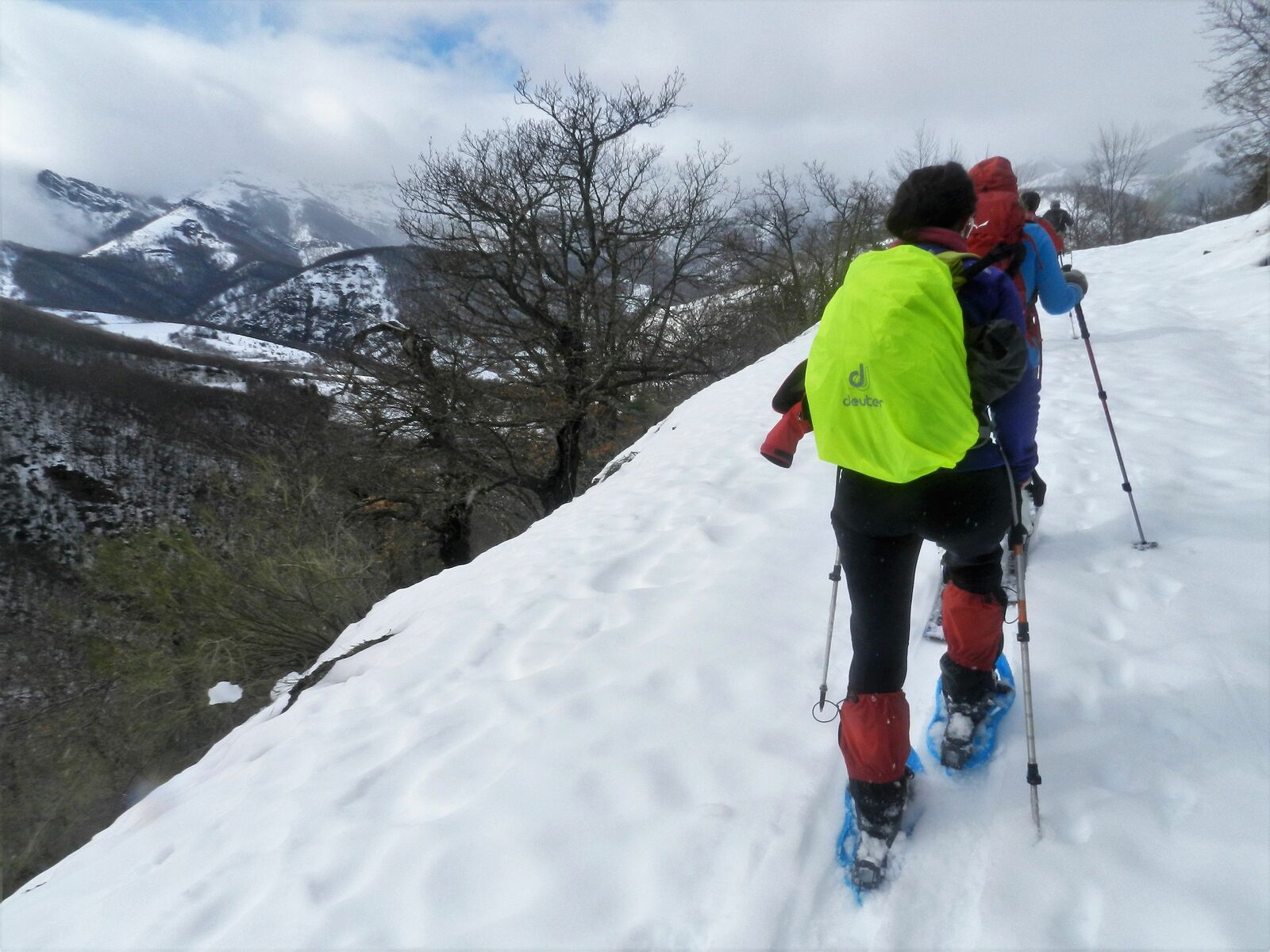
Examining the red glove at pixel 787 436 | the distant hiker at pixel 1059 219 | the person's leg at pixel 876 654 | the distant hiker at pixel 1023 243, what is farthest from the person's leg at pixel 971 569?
the distant hiker at pixel 1059 219

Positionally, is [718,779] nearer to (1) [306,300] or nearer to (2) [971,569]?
(2) [971,569]

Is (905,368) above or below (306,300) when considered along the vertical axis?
below

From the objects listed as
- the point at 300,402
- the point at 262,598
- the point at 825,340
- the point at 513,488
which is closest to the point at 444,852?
the point at 825,340

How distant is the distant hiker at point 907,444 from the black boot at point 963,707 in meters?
0.03

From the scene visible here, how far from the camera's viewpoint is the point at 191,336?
135 ft

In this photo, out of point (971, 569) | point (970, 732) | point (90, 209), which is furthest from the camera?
point (90, 209)

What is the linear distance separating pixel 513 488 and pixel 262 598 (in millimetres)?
6749

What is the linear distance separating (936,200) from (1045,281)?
3.84ft

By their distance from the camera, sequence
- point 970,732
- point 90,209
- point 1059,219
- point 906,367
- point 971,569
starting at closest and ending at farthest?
point 906,367 < point 971,569 < point 970,732 < point 1059,219 < point 90,209

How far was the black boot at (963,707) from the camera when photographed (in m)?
1.94

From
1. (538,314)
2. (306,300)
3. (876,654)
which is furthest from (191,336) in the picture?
(876,654)

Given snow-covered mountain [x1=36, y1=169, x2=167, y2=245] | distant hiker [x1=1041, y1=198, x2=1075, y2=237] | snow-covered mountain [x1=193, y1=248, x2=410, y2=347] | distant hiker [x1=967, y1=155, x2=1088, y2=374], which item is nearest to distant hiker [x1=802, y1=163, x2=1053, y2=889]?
distant hiker [x1=967, y1=155, x2=1088, y2=374]

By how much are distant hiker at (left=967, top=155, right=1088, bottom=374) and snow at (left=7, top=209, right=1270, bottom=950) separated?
4.40ft

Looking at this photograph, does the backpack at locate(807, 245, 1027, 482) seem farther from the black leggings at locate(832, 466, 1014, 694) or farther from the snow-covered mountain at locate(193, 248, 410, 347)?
the snow-covered mountain at locate(193, 248, 410, 347)
